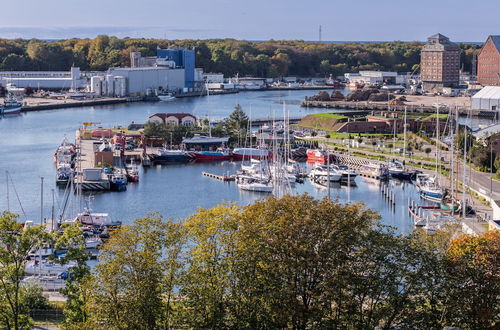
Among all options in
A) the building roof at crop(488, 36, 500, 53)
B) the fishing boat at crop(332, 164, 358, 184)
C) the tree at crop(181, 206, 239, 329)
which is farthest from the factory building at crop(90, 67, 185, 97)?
the tree at crop(181, 206, 239, 329)

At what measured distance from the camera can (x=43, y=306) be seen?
830 centimetres

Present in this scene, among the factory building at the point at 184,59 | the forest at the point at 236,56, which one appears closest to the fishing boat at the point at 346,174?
the factory building at the point at 184,59

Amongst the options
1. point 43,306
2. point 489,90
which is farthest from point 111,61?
point 43,306

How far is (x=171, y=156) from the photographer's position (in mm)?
20547

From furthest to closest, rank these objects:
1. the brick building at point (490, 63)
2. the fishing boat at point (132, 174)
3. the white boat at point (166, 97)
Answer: the brick building at point (490, 63)
the white boat at point (166, 97)
the fishing boat at point (132, 174)

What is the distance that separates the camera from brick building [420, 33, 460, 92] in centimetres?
4319

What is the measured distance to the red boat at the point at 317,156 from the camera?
19422mm

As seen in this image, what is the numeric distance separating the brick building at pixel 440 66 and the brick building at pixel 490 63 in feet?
4.80

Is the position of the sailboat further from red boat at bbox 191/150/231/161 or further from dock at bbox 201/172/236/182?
red boat at bbox 191/150/231/161

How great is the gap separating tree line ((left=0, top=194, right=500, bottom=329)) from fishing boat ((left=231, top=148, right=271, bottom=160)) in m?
12.7

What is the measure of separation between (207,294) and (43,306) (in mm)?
2170

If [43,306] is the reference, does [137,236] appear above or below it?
above

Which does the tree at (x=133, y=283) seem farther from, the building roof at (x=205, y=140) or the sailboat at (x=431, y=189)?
the building roof at (x=205, y=140)

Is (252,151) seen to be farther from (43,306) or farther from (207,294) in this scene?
(207,294)
